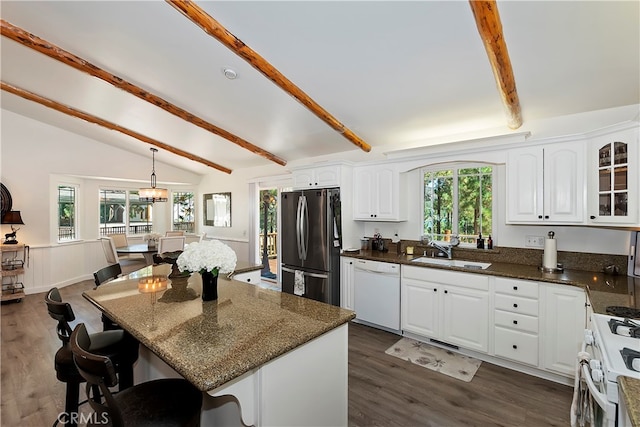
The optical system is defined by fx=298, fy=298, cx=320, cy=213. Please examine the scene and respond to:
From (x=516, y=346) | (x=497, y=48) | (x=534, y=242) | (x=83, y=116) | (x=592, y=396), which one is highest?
(x=83, y=116)

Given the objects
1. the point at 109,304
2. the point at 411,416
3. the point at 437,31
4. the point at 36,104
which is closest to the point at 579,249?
the point at 411,416

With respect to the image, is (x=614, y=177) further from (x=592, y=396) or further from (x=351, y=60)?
(x=351, y=60)

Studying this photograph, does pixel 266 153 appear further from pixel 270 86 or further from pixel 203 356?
pixel 203 356

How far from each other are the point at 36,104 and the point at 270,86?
167 inches

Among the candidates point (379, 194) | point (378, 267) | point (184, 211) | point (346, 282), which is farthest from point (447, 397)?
point (184, 211)

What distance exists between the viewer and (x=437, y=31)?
7.06 ft

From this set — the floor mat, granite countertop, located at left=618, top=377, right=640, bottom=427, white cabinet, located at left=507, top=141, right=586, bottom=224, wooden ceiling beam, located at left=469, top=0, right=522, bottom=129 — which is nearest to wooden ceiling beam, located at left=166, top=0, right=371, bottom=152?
wooden ceiling beam, located at left=469, top=0, right=522, bottom=129

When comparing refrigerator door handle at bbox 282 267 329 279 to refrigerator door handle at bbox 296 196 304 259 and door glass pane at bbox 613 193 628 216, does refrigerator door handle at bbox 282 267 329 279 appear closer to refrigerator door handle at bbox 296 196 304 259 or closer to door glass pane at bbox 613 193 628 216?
refrigerator door handle at bbox 296 196 304 259

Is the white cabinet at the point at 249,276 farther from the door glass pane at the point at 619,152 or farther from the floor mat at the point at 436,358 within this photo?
the door glass pane at the point at 619,152

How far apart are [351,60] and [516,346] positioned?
296cm

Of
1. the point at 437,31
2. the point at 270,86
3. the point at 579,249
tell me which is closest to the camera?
the point at 437,31

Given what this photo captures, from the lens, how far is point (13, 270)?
496cm

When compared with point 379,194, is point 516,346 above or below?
below

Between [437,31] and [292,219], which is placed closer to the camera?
[437,31]
